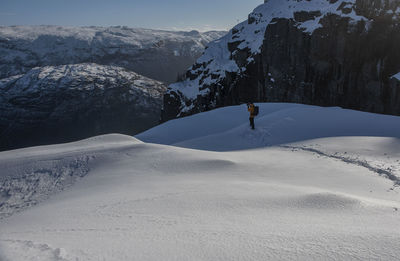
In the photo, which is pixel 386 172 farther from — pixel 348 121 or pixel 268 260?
pixel 348 121

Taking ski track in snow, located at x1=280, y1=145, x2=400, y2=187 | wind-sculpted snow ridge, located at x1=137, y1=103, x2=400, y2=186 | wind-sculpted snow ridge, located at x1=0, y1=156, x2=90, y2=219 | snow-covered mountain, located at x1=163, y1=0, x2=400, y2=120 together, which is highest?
snow-covered mountain, located at x1=163, y1=0, x2=400, y2=120

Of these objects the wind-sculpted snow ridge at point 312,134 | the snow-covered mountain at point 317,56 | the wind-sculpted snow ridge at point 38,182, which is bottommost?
the wind-sculpted snow ridge at point 38,182

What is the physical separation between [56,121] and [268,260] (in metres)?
169

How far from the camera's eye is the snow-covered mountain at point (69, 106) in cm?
14750

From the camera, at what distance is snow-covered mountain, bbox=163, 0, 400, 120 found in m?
47.4

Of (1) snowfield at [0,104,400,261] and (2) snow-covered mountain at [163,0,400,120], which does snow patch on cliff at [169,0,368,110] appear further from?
(1) snowfield at [0,104,400,261]

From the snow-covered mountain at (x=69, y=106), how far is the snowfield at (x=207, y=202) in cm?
14107

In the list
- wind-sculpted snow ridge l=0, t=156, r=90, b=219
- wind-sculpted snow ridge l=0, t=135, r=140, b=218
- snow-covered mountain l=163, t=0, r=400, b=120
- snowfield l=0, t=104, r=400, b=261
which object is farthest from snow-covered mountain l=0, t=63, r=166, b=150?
wind-sculpted snow ridge l=0, t=156, r=90, b=219

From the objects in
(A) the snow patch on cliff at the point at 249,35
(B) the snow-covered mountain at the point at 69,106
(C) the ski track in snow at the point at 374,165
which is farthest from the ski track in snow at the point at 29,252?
(B) the snow-covered mountain at the point at 69,106

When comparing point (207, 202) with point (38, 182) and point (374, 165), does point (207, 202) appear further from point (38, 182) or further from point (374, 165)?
point (374, 165)

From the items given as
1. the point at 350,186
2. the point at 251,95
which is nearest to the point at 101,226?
the point at 350,186

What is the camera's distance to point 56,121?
504 ft

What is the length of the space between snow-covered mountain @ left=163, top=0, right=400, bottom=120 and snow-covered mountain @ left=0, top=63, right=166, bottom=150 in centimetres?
8561

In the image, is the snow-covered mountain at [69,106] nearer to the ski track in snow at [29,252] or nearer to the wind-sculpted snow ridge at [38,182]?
the wind-sculpted snow ridge at [38,182]
